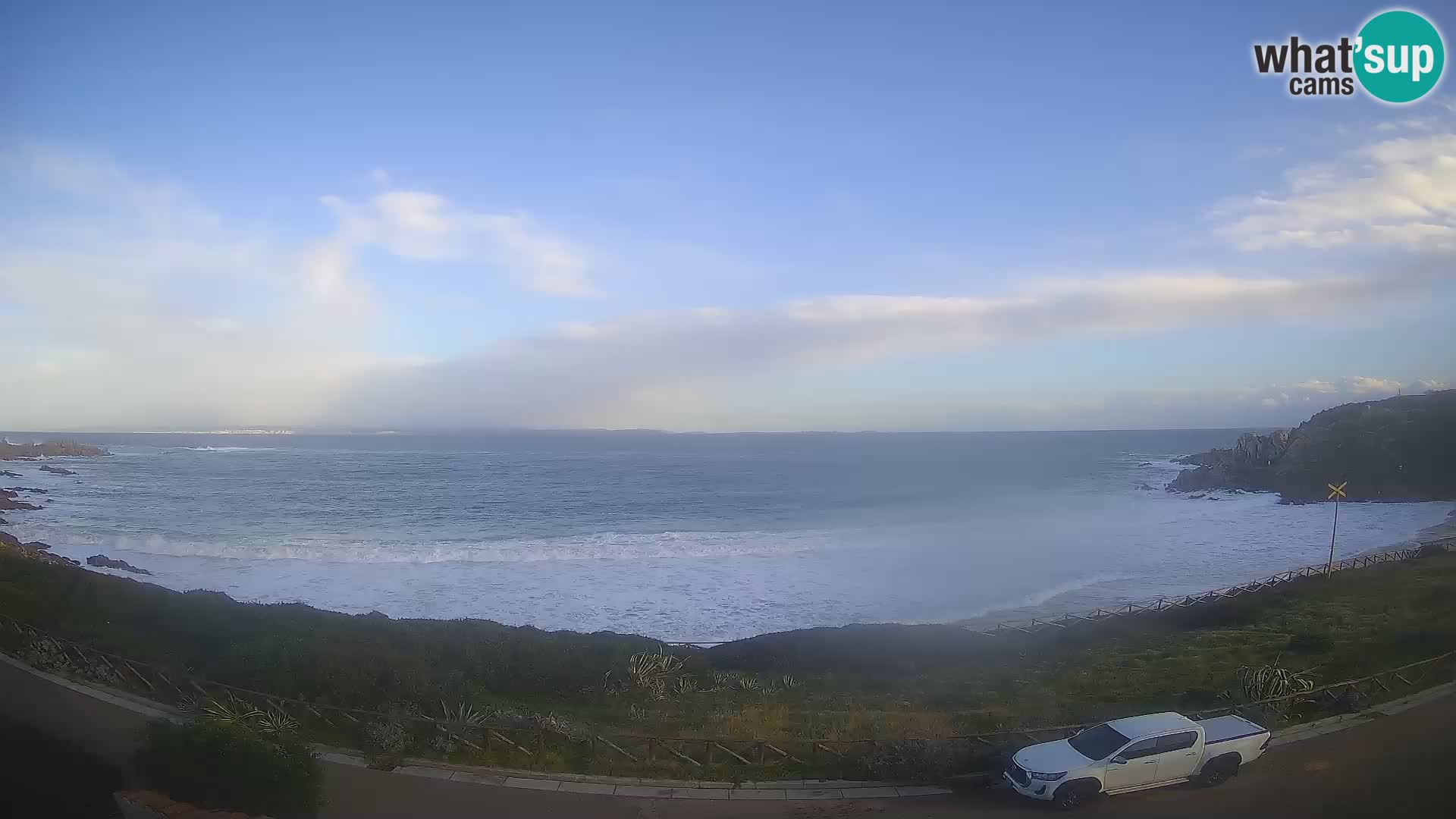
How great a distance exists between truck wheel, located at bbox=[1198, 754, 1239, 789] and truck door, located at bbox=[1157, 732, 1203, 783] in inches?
9.0

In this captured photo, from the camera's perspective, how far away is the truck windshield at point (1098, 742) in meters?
10.5

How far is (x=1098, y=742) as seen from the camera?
10.7 m

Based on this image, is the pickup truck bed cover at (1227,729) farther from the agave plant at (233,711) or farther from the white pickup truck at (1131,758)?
the agave plant at (233,711)

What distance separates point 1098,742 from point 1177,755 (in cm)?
103

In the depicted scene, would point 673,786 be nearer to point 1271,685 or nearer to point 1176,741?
point 1176,741

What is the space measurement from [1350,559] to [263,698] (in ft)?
145

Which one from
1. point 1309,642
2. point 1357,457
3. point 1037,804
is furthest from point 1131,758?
point 1357,457

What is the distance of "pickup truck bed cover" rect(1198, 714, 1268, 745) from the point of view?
1088cm

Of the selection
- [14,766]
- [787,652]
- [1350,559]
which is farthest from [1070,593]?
[14,766]

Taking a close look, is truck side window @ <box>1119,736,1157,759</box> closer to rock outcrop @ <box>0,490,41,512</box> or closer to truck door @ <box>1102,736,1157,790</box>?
truck door @ <box>1102,736,1157,790</box>

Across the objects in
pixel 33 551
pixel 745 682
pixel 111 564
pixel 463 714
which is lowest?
pixel 111 564

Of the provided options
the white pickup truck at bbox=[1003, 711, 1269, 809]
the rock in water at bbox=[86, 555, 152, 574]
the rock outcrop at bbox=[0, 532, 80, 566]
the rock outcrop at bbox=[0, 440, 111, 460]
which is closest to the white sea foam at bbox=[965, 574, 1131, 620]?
the white pickup truck at bbox=[1003, 711, 1269, 809]

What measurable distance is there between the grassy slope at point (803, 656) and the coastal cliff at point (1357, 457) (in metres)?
46.3

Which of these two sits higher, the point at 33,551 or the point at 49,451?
the point at 49,451
